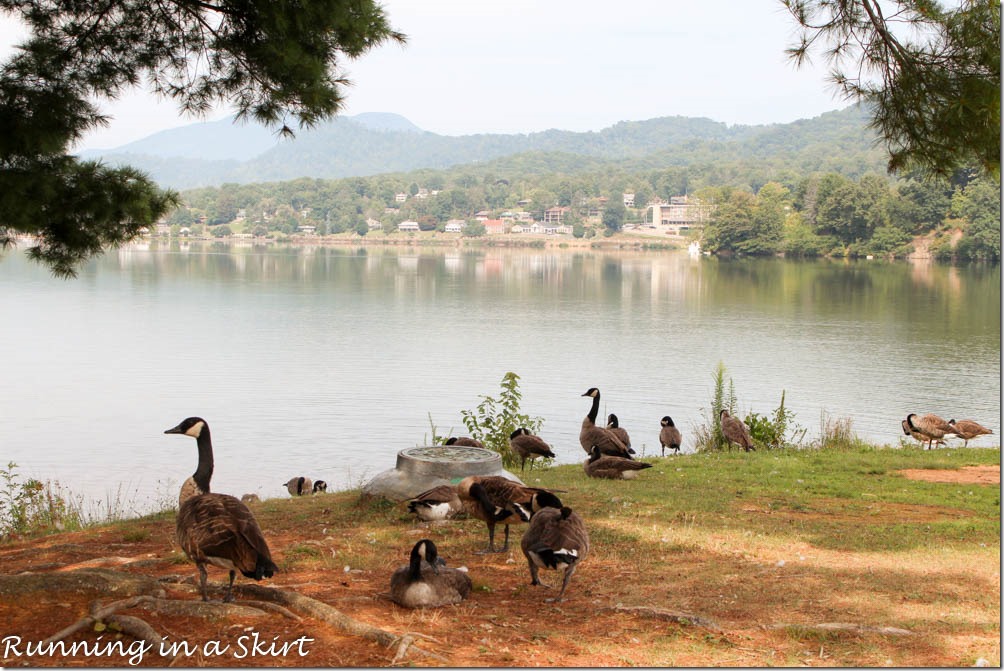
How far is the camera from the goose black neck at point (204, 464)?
6.56m

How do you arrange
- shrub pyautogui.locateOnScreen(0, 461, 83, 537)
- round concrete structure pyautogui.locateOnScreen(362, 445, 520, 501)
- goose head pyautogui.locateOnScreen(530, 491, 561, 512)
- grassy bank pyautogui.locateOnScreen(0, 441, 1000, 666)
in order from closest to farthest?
1. grassy bank pyautogui.locateOnScreen(0, 441, 1000, 666)
2. goose head pyautogui.locateOnScreen(530, 491, 561, 512)
3. round concrete structure pyautogui.locateOnScreen(362, 445, 520, 501)
4. shrub pyautogui.locateOnScreen(0, 461, 83, 537)

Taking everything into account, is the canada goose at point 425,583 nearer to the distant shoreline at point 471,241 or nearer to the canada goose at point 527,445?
the canada goose at point 527,445

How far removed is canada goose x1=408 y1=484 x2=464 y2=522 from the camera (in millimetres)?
7906

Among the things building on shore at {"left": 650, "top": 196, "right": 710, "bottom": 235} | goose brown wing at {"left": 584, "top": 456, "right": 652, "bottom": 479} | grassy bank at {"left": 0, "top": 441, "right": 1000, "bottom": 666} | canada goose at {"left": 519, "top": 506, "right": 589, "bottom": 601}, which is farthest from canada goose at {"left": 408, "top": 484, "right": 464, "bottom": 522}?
building on shore at {"left": 650, "top": 196, "right": 710, "bottom": 235}

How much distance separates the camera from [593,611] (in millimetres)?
5727

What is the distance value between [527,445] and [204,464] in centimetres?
563

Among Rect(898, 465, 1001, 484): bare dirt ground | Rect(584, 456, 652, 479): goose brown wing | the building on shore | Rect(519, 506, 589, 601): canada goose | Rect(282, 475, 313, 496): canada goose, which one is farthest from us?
the building on shore

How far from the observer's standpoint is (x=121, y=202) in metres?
8.58

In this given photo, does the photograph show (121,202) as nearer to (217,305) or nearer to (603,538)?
(603,538)

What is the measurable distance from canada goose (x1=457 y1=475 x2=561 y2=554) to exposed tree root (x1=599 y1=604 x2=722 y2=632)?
122 cm

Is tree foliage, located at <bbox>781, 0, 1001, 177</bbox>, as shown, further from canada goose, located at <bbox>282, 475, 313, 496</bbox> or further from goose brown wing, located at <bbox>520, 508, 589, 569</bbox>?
canada goose, located at <bbox>282, 475, 313, 496</bbox>

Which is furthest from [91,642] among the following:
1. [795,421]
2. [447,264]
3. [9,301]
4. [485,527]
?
[447,264]

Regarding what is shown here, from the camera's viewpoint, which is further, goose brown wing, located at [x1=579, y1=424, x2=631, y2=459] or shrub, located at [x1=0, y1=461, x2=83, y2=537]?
goose brown wing, located at [x1=579, y1=424, x2=631, y2=459]

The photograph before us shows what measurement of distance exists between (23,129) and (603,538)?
5.84 metres
